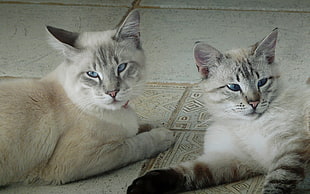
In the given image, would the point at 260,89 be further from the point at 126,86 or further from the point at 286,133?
the point at 126,86

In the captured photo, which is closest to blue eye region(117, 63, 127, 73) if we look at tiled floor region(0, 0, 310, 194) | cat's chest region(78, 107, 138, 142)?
cat's chest region(78, 107, 138, 142)

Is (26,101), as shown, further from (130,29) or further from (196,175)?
(196,175)

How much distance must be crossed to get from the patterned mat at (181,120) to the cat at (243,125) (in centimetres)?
9

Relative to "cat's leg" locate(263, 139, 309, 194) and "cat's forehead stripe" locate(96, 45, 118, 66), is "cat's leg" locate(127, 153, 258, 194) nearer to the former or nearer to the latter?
"cat's leg" locate(263, 139, 309, 194)

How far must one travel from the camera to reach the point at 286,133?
259 centimetres

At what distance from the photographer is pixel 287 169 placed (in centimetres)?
239

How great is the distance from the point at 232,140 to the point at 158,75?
4.23 feet

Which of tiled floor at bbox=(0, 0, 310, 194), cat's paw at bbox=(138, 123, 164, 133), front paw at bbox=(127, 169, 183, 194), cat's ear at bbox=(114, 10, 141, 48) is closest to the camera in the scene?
front paw at bbox=(127, 169, 183, 194)

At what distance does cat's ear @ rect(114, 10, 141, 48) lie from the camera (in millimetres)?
2814

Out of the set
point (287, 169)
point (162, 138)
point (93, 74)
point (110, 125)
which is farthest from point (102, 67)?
point (287, 169)

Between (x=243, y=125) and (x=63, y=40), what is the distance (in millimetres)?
990

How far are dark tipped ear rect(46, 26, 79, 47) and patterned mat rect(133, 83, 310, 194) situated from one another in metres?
0.74

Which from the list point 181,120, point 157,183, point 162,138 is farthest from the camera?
point 181,120

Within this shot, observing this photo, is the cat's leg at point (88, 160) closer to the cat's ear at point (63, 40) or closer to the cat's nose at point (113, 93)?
the cat's nose at point (113, 93)
